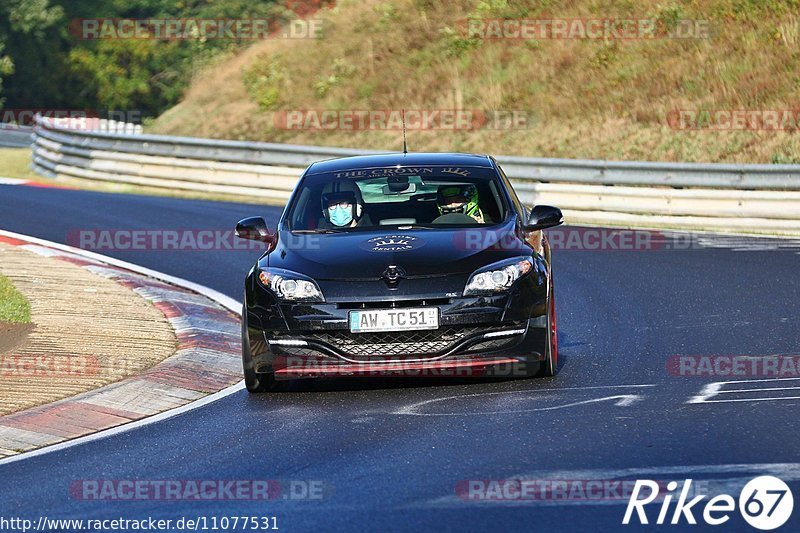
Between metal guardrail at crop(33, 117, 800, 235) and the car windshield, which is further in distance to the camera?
Answer: metal guardrail at crop(33, 117, 800, 235)

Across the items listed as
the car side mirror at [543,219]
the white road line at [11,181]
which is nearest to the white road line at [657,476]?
the car side mirror at [543,219]

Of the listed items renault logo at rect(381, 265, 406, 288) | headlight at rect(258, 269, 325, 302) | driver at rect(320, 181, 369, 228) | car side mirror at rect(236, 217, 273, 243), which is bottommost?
headlight at rect(258, 269, 325, 302)

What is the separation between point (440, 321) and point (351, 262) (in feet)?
2.50

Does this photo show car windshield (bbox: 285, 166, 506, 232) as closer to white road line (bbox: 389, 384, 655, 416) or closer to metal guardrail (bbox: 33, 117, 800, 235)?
white road line (bbox: 389, 384, 655, 416)

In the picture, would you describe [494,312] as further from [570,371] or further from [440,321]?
[570,371]

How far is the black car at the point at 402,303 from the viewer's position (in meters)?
9.23

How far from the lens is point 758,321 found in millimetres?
11969

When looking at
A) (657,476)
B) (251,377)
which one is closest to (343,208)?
(251,377)

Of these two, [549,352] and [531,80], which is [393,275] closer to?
[549,352]

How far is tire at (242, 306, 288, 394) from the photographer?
966 centimetres

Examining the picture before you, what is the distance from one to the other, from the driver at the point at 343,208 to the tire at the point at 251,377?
1142mm

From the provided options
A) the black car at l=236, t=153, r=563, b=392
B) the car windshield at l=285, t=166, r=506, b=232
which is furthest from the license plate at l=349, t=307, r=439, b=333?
the car windshield at l=285, t=166, r=506, b=232

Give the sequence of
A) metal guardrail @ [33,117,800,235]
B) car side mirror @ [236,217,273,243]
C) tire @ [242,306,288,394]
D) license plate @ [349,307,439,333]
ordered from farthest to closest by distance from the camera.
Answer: metal guardrail @ [33,117,800,235] < car side mirror @ [236,217,273,243] < tire @ [242,306,288,394] < license plate @ [349,307,439,333]

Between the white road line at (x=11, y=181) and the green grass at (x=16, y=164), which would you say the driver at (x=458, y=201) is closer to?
the white road line at (x=11, y=181)
